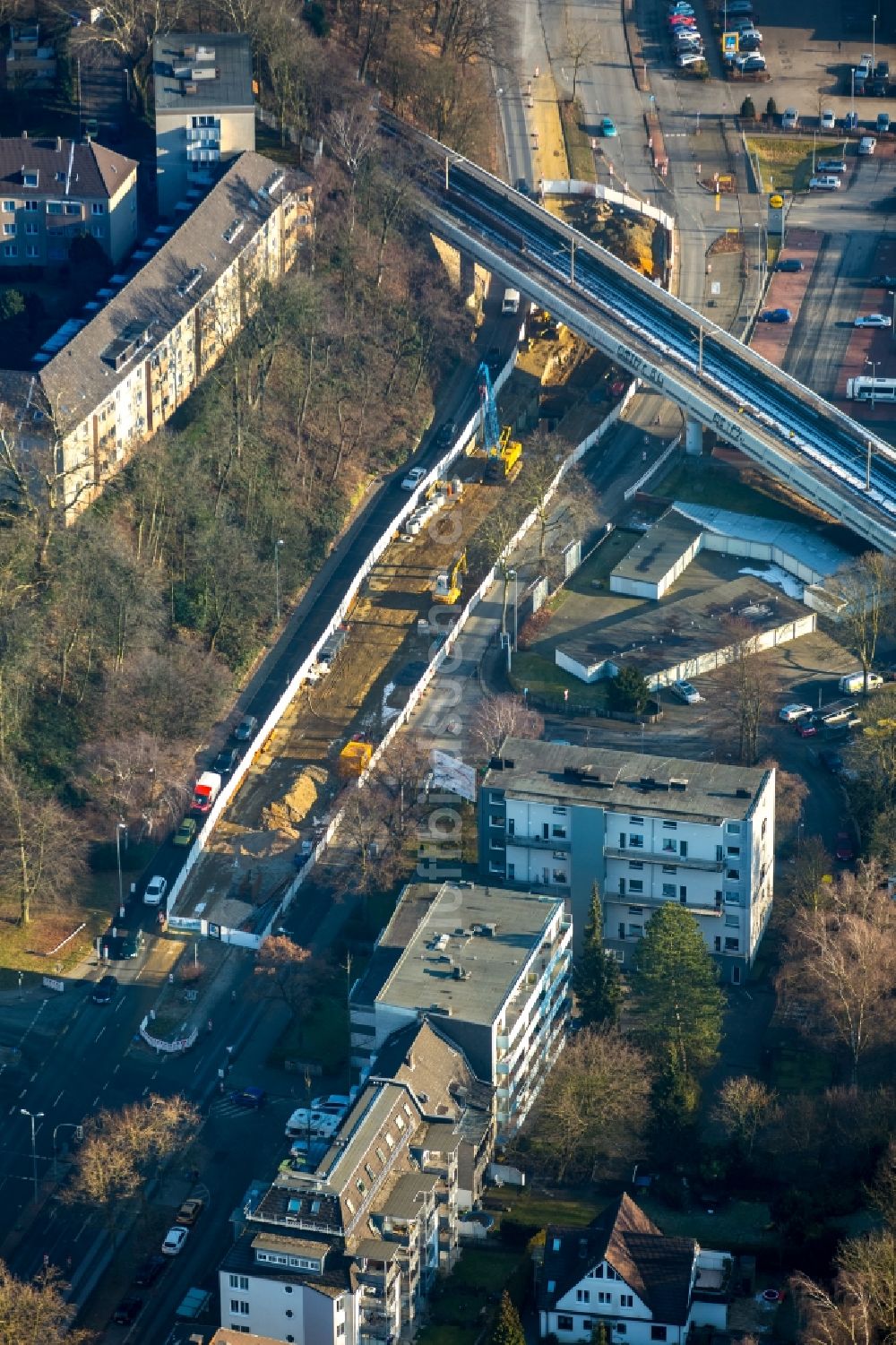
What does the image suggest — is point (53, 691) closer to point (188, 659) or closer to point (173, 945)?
point (188, 659)

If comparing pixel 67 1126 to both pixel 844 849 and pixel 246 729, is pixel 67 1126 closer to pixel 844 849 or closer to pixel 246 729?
pixel 246 729

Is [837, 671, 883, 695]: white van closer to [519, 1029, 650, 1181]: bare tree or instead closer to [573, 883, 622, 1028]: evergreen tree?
[573, 883, 622, 1028]: evergreen tree

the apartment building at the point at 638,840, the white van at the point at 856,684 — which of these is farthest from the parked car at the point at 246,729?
the white van at the point at 856,684

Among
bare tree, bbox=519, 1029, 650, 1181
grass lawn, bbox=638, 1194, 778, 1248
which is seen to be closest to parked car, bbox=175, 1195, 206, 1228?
bare tree, bbox=519, 1029, 650, 1181

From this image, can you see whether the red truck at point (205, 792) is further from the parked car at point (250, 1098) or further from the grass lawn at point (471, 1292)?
the grass lawn at point (471, 1292)

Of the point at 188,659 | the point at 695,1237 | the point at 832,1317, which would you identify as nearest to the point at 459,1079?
the point at 695,1237
